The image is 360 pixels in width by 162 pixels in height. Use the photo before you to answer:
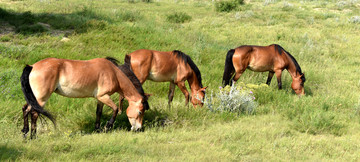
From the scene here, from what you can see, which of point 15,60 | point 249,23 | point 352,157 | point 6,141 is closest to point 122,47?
point 15,60

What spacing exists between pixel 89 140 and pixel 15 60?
5.07 metres

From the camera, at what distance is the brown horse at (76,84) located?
477 cm

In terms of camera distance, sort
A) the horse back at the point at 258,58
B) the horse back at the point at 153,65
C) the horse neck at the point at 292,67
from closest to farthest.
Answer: the horse back at the point at 153,65 → the horse back at the point at 258,58 → the horse neck at the point at 292,67

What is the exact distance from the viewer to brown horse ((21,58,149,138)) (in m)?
4.77

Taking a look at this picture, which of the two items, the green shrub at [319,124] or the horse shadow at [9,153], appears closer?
the horse shadow at [9,153]

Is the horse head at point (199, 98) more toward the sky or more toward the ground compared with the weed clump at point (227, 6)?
more toward the ground

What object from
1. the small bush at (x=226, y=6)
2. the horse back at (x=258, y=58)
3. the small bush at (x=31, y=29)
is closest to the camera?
the horse back at (x=258, y=58)

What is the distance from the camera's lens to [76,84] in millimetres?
5074

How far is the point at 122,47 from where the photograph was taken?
1149 centimetres

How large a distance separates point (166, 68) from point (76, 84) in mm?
2377

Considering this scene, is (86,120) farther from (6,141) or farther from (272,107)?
(272,107)

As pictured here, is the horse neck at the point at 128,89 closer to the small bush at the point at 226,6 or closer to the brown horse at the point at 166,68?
the brown horse at the point at 166,68

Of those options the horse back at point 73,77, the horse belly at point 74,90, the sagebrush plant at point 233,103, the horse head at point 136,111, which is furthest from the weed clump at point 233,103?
the horse belly at point 74,90

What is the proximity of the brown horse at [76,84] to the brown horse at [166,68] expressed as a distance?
43.1 inches
